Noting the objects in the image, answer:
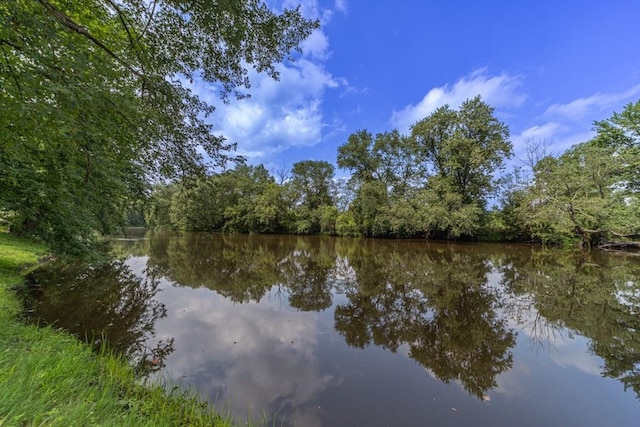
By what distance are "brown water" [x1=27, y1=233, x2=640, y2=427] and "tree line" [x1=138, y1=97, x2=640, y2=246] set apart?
126 inches

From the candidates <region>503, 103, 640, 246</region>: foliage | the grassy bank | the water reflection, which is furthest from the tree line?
the water reflection

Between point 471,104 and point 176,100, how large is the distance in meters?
30.8

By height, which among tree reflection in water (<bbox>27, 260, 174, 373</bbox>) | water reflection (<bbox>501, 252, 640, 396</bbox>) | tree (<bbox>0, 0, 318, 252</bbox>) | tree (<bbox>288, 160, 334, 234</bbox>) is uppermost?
tree (<bbox>288, 160, 334, 234</bbox>)

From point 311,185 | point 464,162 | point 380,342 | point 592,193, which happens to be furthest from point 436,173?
point 380,342

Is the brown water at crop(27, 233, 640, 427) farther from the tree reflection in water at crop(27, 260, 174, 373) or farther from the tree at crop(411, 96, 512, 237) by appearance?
the tree at crop(411, 96, 512, 237)

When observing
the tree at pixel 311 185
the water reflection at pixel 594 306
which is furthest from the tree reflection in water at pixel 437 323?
the tree at pixel 311 185

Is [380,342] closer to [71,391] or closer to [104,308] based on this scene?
[71,391]

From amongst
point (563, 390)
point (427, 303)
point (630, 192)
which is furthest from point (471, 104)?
point (563, 390)

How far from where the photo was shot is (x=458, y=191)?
2800cm

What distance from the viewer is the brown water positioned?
352 centimetres

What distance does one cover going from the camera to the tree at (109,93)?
2.93 metres

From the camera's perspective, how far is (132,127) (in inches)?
160

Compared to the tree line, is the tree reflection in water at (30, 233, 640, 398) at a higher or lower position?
lower

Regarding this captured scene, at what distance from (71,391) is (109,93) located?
3280 mm
